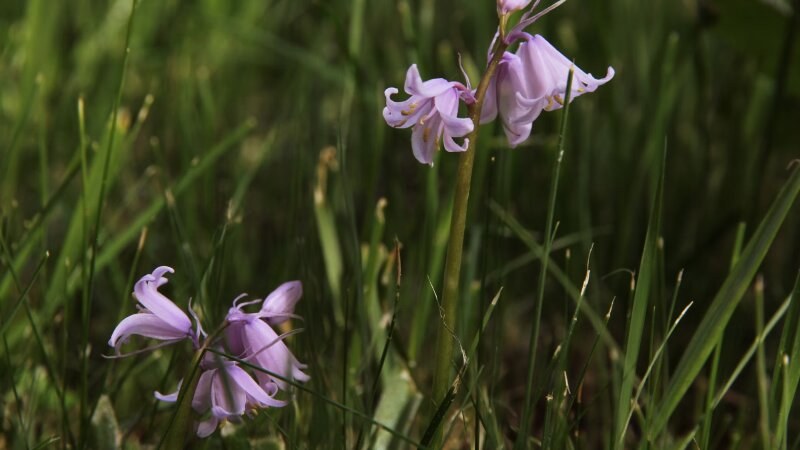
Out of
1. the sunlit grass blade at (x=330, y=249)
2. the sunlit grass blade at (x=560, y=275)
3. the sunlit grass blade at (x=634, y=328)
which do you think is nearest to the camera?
the sunlit grass blade at (x=634, y=328)

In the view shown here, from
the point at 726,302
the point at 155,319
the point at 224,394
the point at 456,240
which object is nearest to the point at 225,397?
the point at 224,394

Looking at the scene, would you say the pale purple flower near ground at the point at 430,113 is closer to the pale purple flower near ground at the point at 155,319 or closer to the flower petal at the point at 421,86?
the flower petal at the point at 421,86

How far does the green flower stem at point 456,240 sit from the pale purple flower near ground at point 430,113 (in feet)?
0.06

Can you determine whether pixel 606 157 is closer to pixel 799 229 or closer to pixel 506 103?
pixel 799 229

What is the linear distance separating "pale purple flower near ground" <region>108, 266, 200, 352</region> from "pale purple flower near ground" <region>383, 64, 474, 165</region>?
0.30 metres

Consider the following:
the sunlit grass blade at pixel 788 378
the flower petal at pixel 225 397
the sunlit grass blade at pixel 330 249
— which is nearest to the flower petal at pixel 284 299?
the flower petal at pixel 225 397

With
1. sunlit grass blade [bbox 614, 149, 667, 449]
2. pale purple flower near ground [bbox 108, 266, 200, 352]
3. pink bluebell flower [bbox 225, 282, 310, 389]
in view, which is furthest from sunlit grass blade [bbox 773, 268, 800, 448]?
pale purple flower near ground [bbox 108, 266, 200, 352]

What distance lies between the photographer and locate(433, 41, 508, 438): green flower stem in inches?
48.7

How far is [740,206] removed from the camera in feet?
7.86

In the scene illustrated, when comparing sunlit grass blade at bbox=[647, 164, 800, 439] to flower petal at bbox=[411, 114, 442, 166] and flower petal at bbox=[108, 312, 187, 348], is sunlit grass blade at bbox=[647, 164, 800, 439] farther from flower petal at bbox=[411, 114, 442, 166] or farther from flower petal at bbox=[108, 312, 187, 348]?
flower petal at bbox=[108, 312, 187, 348]

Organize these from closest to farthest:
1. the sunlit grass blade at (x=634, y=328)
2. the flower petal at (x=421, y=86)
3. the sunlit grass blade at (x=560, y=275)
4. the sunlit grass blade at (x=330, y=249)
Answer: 1. the flower petal at (x=421, y=86)
2. the sunlit grass blade at (x=634, y=328)
3. the sunlit grass blade at (x=560, y=275)
4. the sunlit grass blade at (x=330, y=249)

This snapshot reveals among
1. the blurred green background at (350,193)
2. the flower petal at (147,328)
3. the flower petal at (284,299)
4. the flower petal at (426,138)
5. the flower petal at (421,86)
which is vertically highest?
the flower petal at (421,86)

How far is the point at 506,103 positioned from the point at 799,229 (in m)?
1.36

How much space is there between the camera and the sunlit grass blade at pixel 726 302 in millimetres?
1326
